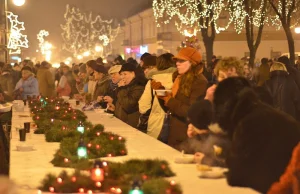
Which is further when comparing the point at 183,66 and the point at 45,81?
the point at 45,81

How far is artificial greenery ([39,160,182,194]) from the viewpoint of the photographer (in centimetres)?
565

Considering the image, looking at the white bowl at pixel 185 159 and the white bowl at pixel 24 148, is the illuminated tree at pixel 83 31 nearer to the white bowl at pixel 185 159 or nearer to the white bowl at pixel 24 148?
the white bowl at pixel 24 148

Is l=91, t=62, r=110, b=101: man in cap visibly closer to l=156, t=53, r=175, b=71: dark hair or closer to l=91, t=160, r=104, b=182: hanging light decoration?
l=156, t=53, r=175, b=71: dark hair

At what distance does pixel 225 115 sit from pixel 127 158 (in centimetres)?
194

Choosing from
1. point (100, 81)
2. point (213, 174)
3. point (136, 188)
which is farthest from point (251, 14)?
point (136, 188)

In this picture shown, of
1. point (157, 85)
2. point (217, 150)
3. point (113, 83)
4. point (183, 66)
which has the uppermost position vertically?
point (183, 66)

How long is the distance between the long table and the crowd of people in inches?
7.3

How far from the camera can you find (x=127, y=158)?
7.93 metres

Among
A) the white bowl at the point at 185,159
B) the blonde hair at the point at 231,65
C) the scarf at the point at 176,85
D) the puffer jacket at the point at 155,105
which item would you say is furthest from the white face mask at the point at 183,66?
the white bowl at the point at 185,159

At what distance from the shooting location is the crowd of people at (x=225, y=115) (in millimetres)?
5891

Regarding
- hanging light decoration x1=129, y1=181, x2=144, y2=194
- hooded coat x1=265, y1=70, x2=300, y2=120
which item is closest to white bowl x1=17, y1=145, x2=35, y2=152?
hanging light decoration x1=129, y1=181, x2=144, y2=194

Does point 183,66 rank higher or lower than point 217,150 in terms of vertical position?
higher

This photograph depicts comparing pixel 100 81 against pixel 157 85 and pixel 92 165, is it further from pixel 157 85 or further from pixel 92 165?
pixel 92 165

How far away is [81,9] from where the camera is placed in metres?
110
